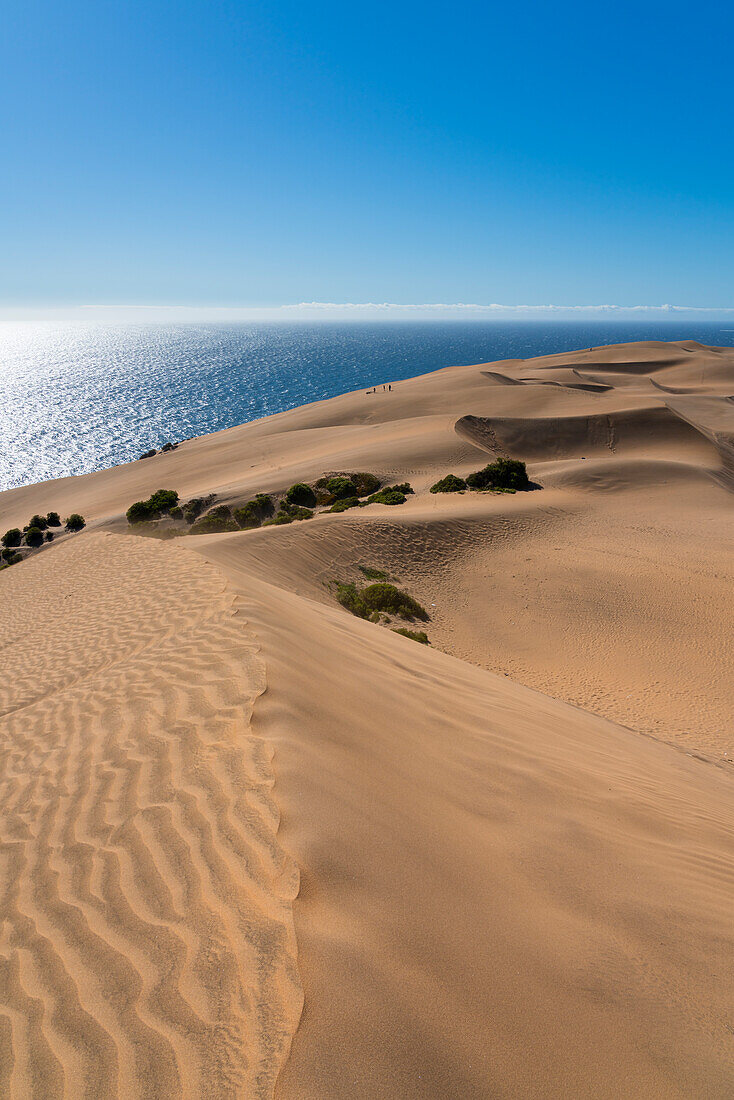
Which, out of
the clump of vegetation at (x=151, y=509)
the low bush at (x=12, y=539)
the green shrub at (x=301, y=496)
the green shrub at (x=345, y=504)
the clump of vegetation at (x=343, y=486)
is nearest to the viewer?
the green shrub at (x=345, y=504)

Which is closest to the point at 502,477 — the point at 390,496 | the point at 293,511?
the point at 390,496

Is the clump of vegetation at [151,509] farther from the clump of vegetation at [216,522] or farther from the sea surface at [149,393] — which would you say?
the sea surface at [149,393]

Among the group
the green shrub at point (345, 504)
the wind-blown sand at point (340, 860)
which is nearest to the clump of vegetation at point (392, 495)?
the green shrub at point (345, 504)

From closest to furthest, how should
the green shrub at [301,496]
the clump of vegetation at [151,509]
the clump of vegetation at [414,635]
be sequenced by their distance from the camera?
the clump of vegetation at [414,635] < the green shrub at [301,496] < the clump of vegetation at [151,509]

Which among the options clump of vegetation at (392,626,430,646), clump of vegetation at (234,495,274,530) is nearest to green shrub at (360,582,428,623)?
clump of vegetation at (392,626,430,646)

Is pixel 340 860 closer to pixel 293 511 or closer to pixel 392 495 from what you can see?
pixel 293 511
